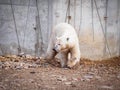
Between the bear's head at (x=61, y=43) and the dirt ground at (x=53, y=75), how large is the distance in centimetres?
54

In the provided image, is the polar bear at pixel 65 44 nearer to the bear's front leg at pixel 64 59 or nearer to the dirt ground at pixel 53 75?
the bear's front leg at pixel 64 59

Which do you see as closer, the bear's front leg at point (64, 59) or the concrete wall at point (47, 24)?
the bear's front leg at point (64, 59)

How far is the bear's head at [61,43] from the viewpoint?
33.2ft

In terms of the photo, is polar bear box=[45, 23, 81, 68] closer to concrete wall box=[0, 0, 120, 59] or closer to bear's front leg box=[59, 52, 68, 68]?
bear's front leg box=[59, 52, 68, 68]

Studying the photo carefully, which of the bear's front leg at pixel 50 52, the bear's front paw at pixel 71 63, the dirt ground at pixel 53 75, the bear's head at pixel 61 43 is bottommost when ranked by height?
the dirt ground at pixel 53 75

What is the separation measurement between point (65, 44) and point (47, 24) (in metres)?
2.41

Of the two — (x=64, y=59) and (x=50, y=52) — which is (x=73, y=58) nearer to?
(x=64, y=59)

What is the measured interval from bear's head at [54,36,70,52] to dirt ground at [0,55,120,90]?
1.78 feet

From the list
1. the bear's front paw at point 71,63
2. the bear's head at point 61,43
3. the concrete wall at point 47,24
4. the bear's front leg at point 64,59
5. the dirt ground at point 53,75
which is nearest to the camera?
the dirt ground at point 53,75

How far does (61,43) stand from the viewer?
33.2 feet

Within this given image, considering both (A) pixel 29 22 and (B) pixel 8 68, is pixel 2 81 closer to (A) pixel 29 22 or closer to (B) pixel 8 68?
(B) pixel 8 68

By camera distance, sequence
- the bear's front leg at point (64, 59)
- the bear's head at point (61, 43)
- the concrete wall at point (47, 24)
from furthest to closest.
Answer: the concrete wall at point (47, 24)
the bear's front leg at point (64, 59)
the bear's head at point (61, 43)

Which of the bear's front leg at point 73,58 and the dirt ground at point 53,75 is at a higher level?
the bear's front leg at point 73,58

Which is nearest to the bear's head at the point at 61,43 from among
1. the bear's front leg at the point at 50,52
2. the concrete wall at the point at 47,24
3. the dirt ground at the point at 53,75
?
the dirt ground at the point at 53,75
